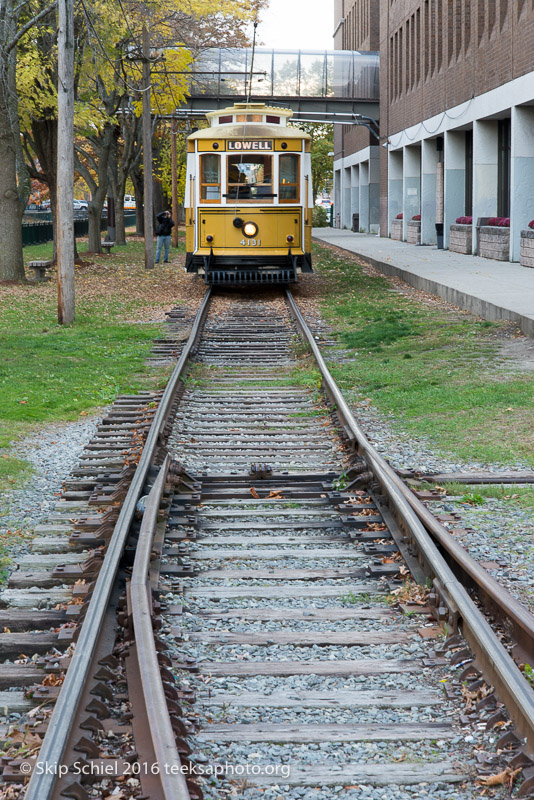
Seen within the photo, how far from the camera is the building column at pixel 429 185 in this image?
3969 cm

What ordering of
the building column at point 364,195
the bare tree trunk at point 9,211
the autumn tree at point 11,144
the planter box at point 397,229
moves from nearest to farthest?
the autumn tree at point 11,144
the bare tree trunk at point 9,211
the planter box at point 397,229
the building column at point 364,195

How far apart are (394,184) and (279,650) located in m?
45.5

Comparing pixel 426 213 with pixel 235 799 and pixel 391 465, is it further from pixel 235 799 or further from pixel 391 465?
pixel 235 799

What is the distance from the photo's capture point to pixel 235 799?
3.60 metres

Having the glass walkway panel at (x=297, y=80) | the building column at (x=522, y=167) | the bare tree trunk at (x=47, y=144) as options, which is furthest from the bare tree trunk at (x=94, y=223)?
the building column at (x=522, y=167)

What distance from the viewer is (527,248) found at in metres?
25.0

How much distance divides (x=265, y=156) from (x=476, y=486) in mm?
14350

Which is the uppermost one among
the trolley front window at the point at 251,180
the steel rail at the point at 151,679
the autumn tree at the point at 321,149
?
the autumn tree at the point at 321,149

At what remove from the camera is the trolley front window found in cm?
2089

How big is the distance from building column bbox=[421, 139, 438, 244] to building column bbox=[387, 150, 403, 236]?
7888 mm

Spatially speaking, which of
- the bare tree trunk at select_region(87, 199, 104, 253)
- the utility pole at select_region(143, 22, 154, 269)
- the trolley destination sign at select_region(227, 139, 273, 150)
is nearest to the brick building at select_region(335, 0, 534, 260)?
the trolley destination sign at select_region(227, 139, 273, 150)

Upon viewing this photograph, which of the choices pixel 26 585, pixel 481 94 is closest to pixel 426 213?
pixel 481 94

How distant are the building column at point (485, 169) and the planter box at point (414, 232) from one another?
940 centimetres

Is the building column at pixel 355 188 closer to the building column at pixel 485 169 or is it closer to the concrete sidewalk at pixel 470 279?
the concrete sidewalk at pixel 470 279
